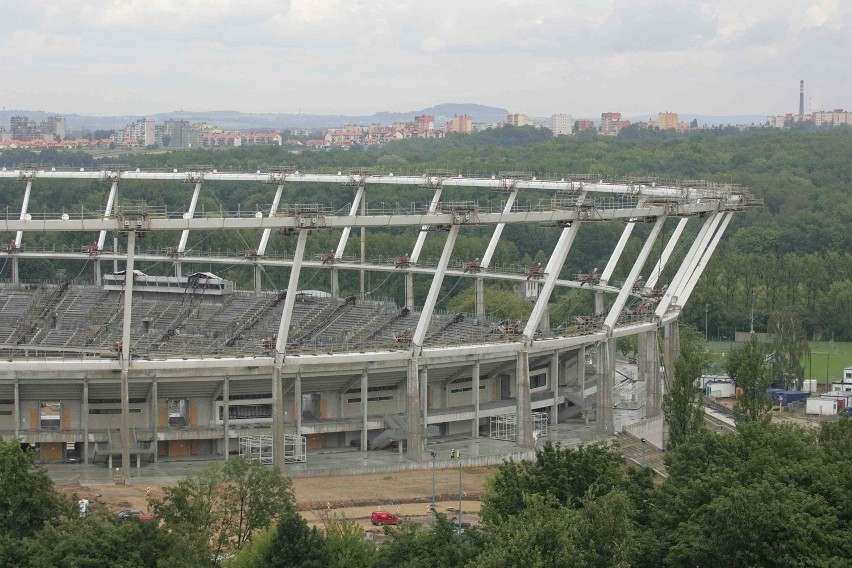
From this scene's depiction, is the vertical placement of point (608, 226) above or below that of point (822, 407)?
above

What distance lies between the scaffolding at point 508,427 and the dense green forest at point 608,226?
23947 millimetres

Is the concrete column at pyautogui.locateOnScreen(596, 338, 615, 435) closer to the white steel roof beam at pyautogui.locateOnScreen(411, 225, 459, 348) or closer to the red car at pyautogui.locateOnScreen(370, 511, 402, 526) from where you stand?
the white steel roof beam at pyautogui.locateOnScreen(411, 225, 459, 348)

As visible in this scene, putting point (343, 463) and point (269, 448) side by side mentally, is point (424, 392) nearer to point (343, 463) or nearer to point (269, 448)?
point (343, 463)

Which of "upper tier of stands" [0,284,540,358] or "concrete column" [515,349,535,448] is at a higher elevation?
"upper tier of stands" [0,284,540,358]

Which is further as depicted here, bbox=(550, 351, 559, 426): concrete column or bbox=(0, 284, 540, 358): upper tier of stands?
bbox=(0, 284, 540, 358): upper tier of stands

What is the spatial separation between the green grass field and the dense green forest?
1.51 meters

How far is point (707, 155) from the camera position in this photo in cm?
19825

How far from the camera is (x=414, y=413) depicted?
58.4m

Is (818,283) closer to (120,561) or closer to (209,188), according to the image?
(209,188)

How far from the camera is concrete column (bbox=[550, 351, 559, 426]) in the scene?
64.7 m

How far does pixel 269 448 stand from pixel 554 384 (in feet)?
43.3

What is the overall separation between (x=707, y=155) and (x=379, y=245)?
94.9 m

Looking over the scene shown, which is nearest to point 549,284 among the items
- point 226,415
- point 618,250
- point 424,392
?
point 424,392

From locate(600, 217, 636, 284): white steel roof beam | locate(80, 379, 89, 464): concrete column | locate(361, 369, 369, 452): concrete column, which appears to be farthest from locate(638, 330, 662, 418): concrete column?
locate(80, 379, 89, 464): concrete column
